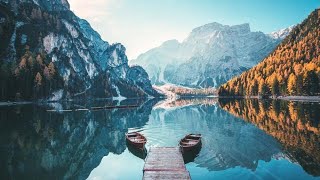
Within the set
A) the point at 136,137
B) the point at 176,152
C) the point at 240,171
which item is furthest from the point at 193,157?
the point at 136,137

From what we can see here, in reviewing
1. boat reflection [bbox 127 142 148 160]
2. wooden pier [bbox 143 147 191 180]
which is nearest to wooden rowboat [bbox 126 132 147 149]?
boat reflection [bbox 127 142 148 160]

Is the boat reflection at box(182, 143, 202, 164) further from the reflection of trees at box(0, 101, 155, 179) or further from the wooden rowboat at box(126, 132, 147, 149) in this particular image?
the reflection of trees at box(0, 101, 155, 179)

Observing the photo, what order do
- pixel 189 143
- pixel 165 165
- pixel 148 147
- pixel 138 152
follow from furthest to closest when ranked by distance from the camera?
pixel 148 147, pixel 138 152, pixel 189 143, pixel 165 165

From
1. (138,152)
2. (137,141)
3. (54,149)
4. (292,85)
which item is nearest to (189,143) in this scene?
(138,152)

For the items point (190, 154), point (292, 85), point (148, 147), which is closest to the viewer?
point (190, 154)

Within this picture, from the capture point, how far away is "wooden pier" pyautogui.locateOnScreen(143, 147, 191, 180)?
30.3 meters

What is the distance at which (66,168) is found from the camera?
131 ft

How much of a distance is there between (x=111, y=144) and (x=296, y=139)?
3370cm

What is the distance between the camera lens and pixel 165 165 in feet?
113

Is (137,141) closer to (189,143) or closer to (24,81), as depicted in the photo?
(189,143)

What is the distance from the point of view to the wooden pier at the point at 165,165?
30314mm

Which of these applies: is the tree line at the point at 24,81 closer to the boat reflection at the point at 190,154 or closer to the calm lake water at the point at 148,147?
the calm lake water at the point at 148,147

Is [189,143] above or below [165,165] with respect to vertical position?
above

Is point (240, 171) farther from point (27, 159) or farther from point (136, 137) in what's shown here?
point (27, 159)
